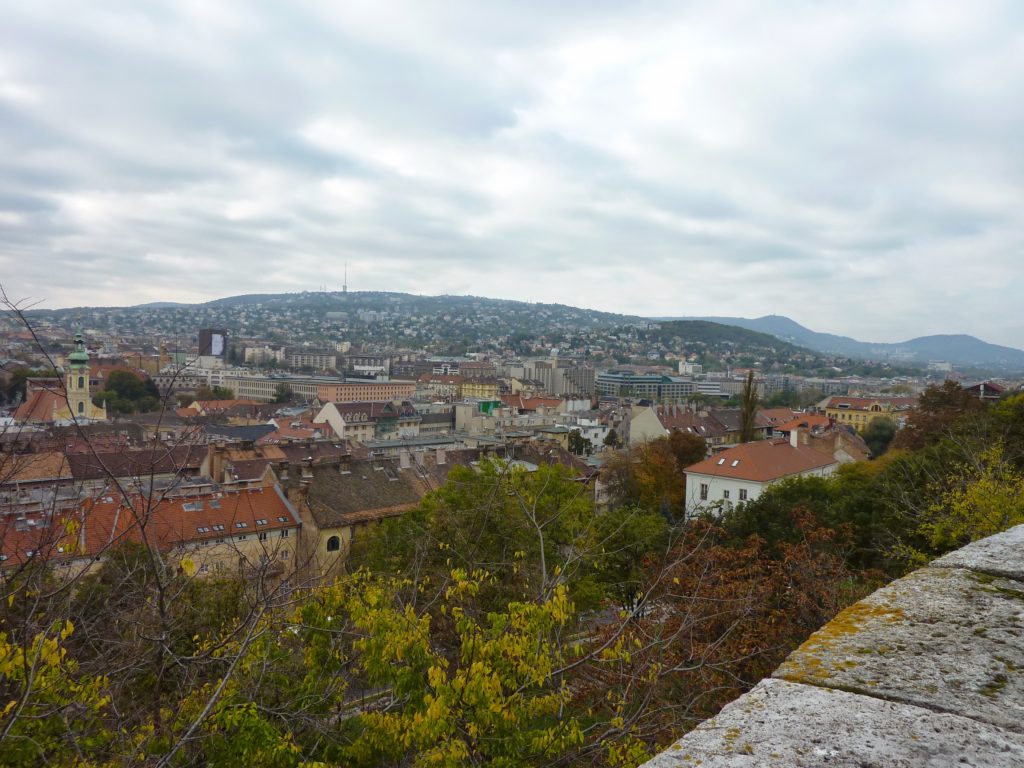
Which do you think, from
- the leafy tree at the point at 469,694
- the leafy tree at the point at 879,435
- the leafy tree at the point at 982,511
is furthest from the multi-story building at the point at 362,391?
the leafy tree at the point at 469,694

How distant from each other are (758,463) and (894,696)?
32884 mm

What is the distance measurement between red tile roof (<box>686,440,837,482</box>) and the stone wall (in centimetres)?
3103

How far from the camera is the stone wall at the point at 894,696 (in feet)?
5.68

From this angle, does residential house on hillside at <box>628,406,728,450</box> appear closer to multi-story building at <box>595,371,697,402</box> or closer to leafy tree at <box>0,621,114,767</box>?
leafy tree at <box>0,621,114,767</box>

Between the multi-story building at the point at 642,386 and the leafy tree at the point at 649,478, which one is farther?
the multi-story building at the point at 642,386

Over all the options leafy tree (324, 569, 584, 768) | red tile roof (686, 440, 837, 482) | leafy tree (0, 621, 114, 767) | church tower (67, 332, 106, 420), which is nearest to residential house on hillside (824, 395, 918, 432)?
red tile roof (686, 440, 837, 482)

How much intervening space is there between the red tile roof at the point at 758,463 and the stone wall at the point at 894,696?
31032mm

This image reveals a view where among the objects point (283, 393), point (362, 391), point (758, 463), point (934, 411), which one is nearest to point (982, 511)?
point (758, 463)

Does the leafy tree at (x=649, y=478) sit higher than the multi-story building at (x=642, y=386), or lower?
higher

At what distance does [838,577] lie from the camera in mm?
10727

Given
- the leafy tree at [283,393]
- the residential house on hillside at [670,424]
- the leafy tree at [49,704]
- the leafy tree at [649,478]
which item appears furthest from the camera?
the leafy tree at [283,393]

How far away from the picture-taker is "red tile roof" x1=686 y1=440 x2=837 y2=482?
1280 inches

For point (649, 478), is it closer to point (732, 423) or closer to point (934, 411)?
point (934, 411)

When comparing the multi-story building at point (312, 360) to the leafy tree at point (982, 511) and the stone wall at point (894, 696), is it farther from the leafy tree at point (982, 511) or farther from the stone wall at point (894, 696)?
the stone wall at point (894, 696)
